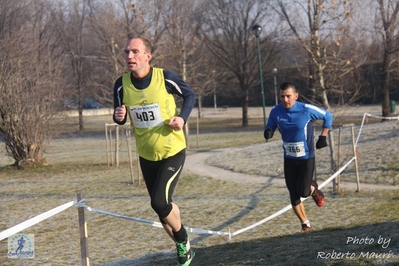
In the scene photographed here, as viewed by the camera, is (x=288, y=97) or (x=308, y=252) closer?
(x=308, y=252)

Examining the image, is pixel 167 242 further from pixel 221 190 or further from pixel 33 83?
pixel 33 83

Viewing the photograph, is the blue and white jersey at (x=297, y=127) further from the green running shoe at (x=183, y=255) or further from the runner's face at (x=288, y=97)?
the green running shoe at (x=183, y=255)

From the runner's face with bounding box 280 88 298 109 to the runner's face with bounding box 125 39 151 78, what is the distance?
9.58 ft

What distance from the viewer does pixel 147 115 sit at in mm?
5379

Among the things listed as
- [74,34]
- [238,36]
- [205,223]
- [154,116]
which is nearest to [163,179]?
[154,116]

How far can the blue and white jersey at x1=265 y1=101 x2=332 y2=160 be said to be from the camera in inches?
306

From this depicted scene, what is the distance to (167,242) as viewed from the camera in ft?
28.7

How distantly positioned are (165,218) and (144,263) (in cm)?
135

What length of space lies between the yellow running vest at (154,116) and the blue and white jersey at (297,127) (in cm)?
272

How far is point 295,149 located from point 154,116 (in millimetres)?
3004

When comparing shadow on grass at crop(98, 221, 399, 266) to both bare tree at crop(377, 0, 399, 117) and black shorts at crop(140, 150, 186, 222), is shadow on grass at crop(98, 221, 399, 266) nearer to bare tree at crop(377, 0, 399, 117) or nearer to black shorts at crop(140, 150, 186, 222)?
black shorts at crop(140, 150, 186, 222)

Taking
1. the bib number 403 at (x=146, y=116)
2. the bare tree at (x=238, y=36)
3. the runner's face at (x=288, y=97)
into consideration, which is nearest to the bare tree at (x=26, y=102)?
the runner's face at (x=288, y=97)

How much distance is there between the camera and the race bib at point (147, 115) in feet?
17.6

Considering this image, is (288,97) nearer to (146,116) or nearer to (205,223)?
(146,116)
